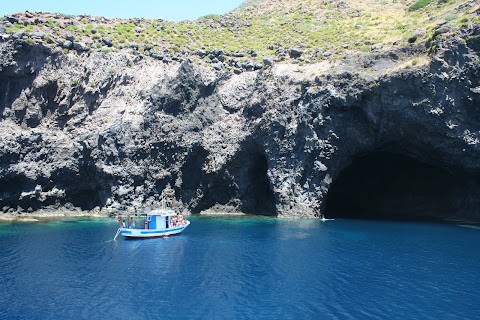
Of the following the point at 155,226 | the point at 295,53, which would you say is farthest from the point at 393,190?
the point at 155,226

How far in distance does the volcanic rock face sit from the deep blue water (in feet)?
41.4

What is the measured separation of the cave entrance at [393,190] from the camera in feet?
211

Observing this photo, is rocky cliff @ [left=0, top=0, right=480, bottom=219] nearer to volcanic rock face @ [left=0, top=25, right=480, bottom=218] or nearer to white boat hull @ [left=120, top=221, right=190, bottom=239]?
volcanic rock face @ [left=0, top=25, right=480, bottom=218]

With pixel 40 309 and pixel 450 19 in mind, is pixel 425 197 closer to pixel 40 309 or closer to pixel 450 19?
pixel 450 19

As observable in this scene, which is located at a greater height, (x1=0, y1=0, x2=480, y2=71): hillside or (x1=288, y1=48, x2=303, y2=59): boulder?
(x1=0, y1=0, x2=480, y2=71): hillside

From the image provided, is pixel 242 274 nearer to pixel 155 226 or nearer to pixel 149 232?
pixel 149 232

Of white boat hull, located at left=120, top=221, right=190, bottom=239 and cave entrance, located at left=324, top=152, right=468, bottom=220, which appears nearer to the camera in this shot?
white boat hull, located at left=120, top=221, right=190, bottom=239

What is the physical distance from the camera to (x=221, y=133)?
64875 mm

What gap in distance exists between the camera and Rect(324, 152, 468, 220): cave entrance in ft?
211

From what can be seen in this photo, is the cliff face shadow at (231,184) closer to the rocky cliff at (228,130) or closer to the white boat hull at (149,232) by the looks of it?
the rocky cliff at (228,130)

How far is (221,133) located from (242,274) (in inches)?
1409

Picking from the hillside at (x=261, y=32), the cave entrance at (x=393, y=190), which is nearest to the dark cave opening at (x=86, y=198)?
the hillside at (x=261, y=32)

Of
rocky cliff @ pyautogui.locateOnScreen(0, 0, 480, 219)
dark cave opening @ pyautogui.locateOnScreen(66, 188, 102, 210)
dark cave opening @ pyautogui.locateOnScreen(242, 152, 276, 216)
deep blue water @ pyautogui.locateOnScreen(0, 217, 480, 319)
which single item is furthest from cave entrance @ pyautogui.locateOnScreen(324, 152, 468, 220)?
dark cave opening @ pyautogui.locateOnScreen(66, 188, 102, 210)

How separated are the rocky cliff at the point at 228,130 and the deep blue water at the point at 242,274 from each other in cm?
1271
